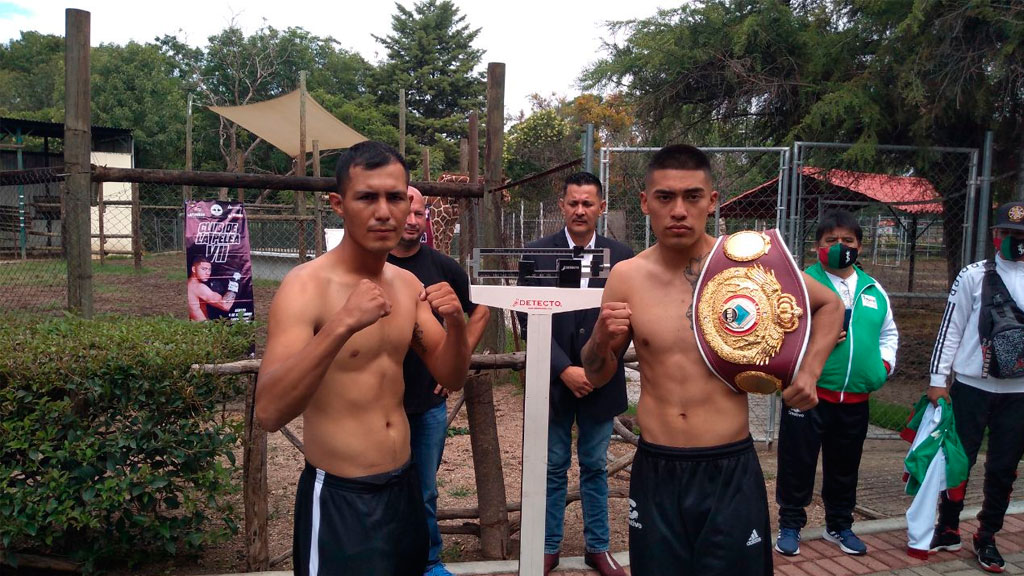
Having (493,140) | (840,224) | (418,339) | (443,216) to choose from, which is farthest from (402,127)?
(418,339)

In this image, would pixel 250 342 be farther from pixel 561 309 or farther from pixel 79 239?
pixel 561 309

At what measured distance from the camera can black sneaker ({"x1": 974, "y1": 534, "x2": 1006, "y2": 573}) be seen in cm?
411

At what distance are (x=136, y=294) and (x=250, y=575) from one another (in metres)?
12.4

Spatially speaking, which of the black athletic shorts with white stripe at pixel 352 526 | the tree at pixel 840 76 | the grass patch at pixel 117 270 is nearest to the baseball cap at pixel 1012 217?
the tree at pixel 840 76

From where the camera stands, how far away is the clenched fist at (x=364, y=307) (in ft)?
7.00

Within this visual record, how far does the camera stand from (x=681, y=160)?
2666 millimetres

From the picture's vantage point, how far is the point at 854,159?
728 centimetres

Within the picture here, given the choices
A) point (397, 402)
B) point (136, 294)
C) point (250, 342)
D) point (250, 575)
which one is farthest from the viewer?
point (136, 294)

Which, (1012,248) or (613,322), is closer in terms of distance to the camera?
(613,322)

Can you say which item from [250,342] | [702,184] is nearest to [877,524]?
[702,184]

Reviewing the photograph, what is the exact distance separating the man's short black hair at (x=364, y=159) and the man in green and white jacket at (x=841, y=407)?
115 inches

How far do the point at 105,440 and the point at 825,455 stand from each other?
3.90m

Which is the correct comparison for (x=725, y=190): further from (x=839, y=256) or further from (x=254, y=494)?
(x=254, y=494)

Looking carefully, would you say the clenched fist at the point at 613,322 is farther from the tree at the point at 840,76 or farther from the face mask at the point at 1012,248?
the tree at the point at 840,76
